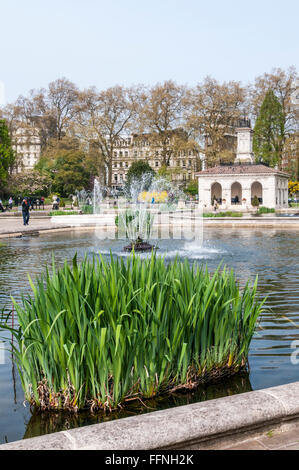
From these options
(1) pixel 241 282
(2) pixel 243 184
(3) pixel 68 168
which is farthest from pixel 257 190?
(1) pixel 241 282

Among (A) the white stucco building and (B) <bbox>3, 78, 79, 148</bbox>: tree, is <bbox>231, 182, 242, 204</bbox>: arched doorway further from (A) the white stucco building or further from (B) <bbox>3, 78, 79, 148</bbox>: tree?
(B) <bbox>3, 78, 79, 148</bbox>: tree

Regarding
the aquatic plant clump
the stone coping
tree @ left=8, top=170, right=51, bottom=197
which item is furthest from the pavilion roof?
the stone coping

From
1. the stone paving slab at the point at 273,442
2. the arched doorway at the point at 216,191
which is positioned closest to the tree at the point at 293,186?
the arched doorway at the point at 216,191

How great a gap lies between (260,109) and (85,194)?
24.3 meters

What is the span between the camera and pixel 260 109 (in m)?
63.8

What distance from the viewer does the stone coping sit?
3.34 metres

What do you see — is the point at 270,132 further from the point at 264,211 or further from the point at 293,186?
the point at 264,211

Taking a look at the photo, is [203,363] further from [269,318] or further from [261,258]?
[261,258]

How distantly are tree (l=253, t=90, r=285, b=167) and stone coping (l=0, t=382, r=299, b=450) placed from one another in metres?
62.6

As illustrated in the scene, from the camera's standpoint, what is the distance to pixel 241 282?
1194cm

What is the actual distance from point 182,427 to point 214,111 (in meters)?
63.4

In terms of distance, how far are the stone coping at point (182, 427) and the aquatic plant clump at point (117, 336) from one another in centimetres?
87
